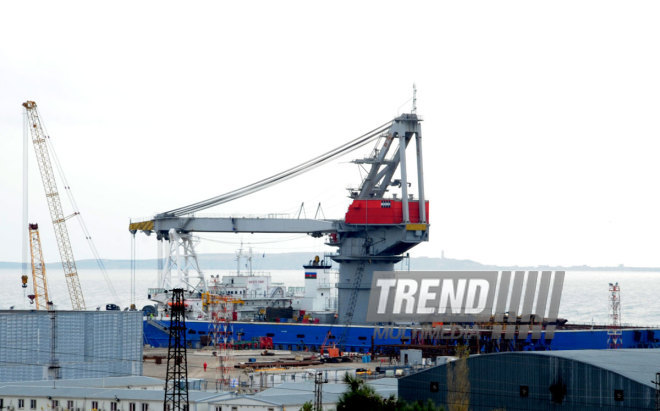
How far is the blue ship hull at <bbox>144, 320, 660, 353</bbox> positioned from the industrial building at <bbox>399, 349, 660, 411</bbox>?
32280 mm

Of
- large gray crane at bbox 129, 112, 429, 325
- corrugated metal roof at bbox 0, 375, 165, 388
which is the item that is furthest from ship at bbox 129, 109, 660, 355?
corrugated metal roof at bbox 0, 375, 165, 388

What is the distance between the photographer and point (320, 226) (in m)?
73.9

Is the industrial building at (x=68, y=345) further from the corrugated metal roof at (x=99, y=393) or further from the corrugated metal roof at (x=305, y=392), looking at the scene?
the corrugated metal roof at (x=305, y=392)

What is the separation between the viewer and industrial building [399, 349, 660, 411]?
34.4 meters

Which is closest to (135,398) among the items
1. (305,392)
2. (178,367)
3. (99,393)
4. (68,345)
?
(99,393)

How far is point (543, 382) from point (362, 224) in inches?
1445

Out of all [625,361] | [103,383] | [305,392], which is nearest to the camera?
[625,361]

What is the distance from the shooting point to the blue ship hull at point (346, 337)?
7375cm

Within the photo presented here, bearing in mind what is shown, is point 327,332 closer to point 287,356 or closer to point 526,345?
point 287,356

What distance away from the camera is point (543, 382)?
3638 cm

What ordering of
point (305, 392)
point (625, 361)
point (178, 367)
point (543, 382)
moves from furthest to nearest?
point (305, 392) < point (178, 367) < point (625, 361) < point (543, 382)

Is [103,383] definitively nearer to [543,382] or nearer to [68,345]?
[68,345]

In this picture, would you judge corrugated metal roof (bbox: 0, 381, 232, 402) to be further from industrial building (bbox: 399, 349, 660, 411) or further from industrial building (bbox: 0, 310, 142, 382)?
industrial building (bbox: 399, 349, 660, 411)

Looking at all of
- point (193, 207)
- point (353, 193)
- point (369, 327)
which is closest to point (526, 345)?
point (369, 327)
